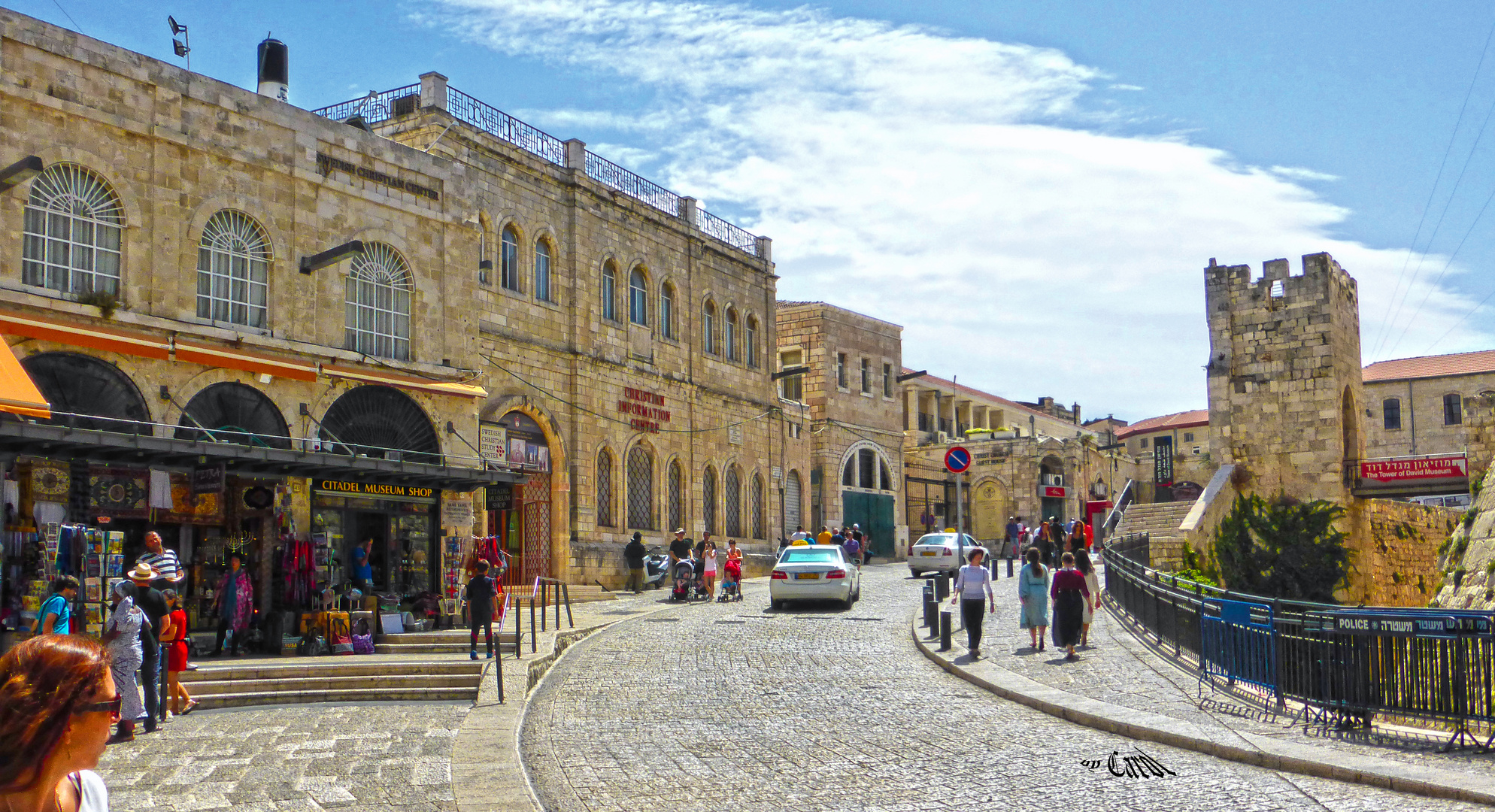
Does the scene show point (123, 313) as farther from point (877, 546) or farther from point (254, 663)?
point (877, 546)

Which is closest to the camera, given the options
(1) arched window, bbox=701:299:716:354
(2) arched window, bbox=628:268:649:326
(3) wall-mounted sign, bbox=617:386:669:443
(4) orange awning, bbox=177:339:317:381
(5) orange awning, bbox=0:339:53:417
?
(5) orange awning, bbox=0:339:53:417

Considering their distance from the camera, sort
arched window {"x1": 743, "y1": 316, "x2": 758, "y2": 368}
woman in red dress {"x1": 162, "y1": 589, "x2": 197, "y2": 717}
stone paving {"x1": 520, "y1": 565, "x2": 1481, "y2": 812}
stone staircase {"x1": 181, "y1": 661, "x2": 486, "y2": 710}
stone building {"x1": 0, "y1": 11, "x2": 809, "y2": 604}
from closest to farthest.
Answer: stone paving {"x1": 520, "y1": 565, "x2": 1481, "y2": 812}, woman in red dress {"x1": 162, "y1": 589, "x2": 197, "y2": 717}, stone staircase {"x1": 181, "y1": 661, "x2": 486, "y2": 710}, stone building {"x1": 0, "y1": 11, "x2": 809, "y2": 604}, arched window {"x1": 743, "y1": 316, "x2": 758, "y2": 368}

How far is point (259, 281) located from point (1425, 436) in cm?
6488

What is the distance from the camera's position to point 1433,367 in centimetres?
6981

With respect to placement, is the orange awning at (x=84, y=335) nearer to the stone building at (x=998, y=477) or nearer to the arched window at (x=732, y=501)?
the arched window at (x=732, y=501)

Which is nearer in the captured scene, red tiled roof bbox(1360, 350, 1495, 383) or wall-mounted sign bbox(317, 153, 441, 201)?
wall-mounted sign bbox(317, 153, 441, 201)

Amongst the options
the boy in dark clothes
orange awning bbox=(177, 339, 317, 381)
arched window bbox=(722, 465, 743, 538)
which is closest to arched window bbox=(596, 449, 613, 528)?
arched window bbox=(722, 465, 743, 538)

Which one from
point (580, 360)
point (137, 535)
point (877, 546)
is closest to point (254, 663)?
point (137, 535)

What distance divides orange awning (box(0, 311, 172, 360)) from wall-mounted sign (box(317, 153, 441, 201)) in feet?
14.2

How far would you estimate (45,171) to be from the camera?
17.2m

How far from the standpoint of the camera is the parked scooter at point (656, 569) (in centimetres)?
2986

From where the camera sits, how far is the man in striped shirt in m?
13.0

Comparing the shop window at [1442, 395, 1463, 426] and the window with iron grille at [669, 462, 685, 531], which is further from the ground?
the shop window at [1442, 395, 1463, 426]

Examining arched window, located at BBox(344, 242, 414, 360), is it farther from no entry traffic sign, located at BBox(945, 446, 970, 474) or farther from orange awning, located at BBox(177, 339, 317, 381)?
no entry traffic sign, located at BBox(945, 446, 970, 474)
